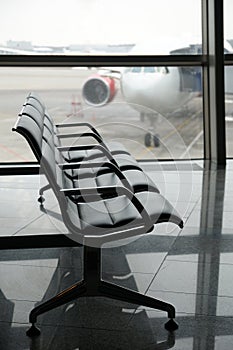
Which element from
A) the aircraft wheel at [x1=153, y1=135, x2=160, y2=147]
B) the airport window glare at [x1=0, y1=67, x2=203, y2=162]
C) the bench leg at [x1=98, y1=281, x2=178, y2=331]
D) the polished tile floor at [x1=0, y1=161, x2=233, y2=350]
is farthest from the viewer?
the aircraft wheel at [x1=153, y1=135, x2=160, y2=147]

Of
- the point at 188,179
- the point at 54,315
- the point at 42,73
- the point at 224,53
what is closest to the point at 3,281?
the point at 54,315

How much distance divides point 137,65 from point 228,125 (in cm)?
115

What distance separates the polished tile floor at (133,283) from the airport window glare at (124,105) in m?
1.87

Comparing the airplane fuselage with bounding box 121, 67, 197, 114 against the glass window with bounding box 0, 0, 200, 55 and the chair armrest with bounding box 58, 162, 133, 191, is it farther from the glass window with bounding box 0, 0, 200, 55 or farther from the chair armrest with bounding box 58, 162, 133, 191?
the chair armrest with bounding box 58, 162, 133, 191

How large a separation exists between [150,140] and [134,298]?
417cm

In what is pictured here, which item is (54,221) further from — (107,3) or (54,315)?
(107,3)

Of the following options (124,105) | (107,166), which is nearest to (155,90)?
(124,105)

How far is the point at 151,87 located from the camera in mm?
6461

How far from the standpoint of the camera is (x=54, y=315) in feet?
8.62

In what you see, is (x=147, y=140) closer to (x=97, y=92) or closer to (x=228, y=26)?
(x=97, y=92)

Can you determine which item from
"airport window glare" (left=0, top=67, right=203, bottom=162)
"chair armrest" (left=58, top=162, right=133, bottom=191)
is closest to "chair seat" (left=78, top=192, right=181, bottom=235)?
"chair armrest" (left=58, top=162, right=133, bottom=191)

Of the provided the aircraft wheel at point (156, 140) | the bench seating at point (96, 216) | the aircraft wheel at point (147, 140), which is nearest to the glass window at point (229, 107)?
the aircraft wheel at point (156, 140)

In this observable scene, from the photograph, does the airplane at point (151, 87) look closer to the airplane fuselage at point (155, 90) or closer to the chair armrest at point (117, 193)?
the airplane fuselage at point (155, 90)

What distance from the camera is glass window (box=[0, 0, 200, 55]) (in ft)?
20.3
